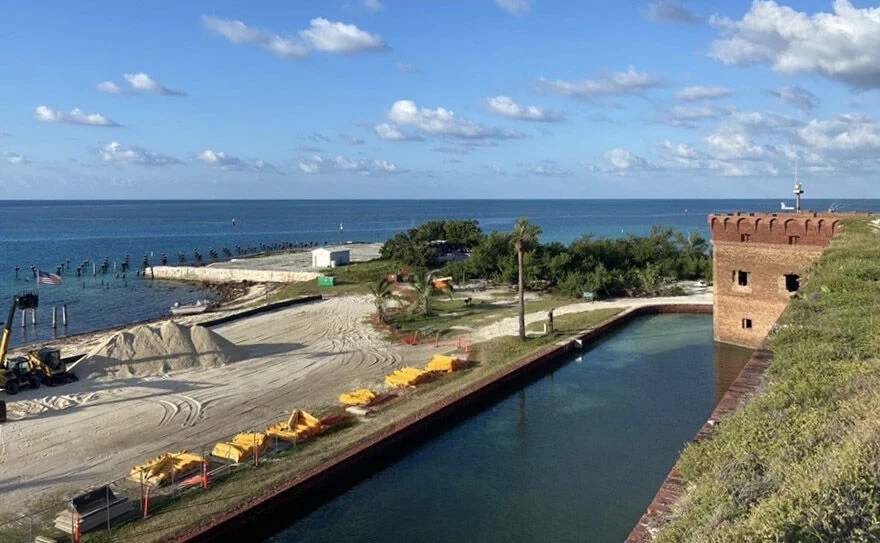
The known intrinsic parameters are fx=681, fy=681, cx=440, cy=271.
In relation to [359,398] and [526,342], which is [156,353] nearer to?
[359,398]

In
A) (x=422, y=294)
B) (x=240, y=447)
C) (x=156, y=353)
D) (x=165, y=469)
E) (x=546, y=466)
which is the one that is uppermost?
(x=422, y=294)

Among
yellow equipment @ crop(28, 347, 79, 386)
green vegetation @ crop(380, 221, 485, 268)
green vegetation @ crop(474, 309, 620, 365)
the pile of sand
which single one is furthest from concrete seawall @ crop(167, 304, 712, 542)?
green vegetation @ crop(380, 221, 485, 268)

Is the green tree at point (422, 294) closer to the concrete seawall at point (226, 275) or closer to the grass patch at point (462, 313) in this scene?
the grass patch at point (462, 313)

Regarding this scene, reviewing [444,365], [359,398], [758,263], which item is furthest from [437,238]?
[359,398]

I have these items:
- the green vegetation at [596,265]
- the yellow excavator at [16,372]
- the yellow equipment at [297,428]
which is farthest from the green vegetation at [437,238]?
the yellow equipment at [297,428]

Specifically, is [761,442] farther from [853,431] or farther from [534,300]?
[534,300]

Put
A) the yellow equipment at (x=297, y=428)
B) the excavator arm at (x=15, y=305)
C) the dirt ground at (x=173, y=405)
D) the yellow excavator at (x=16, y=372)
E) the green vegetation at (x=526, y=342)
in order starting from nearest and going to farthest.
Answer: the dirt ground at (x=173, y=405) → the yellow equipment at (x=297, y=428) → the yellow excavator at (x=16, y=372) → the excavator arm at (x=15, y=305) → the green vegetation at (x=526, y=342)
